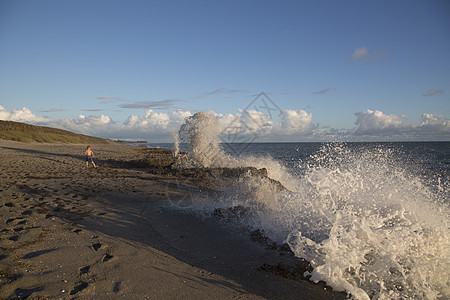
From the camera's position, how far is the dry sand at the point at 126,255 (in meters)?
3.39

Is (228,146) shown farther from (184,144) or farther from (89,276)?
(89,276)

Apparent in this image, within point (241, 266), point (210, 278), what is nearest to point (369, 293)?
point (241, 266)

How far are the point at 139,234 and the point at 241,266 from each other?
224 centimetres

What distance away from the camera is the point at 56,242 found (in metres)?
4.48

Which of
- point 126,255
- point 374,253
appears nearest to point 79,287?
point 126,255

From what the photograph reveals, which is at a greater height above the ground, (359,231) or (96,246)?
(359,231)

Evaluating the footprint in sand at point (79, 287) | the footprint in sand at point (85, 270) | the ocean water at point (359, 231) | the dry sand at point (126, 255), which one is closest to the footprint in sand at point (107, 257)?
the dry sand at point (126, 255)

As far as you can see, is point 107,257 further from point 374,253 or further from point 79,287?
point 374,253

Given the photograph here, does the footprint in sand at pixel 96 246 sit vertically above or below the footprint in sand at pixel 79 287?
above

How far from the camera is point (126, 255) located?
4.24 m

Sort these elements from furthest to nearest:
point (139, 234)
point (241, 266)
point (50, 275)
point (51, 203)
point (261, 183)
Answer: point (261, 183) → point (51, 203) → point (139, 234) → point (241, 266) → point (50, 275)

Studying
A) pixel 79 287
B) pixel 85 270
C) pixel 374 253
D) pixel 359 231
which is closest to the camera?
pixel 79 287

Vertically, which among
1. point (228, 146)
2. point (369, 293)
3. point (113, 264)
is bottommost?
point (369, 293)

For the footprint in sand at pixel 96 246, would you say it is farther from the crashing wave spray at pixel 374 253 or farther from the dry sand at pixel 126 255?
the crashing wave spray at pixel 374 253
